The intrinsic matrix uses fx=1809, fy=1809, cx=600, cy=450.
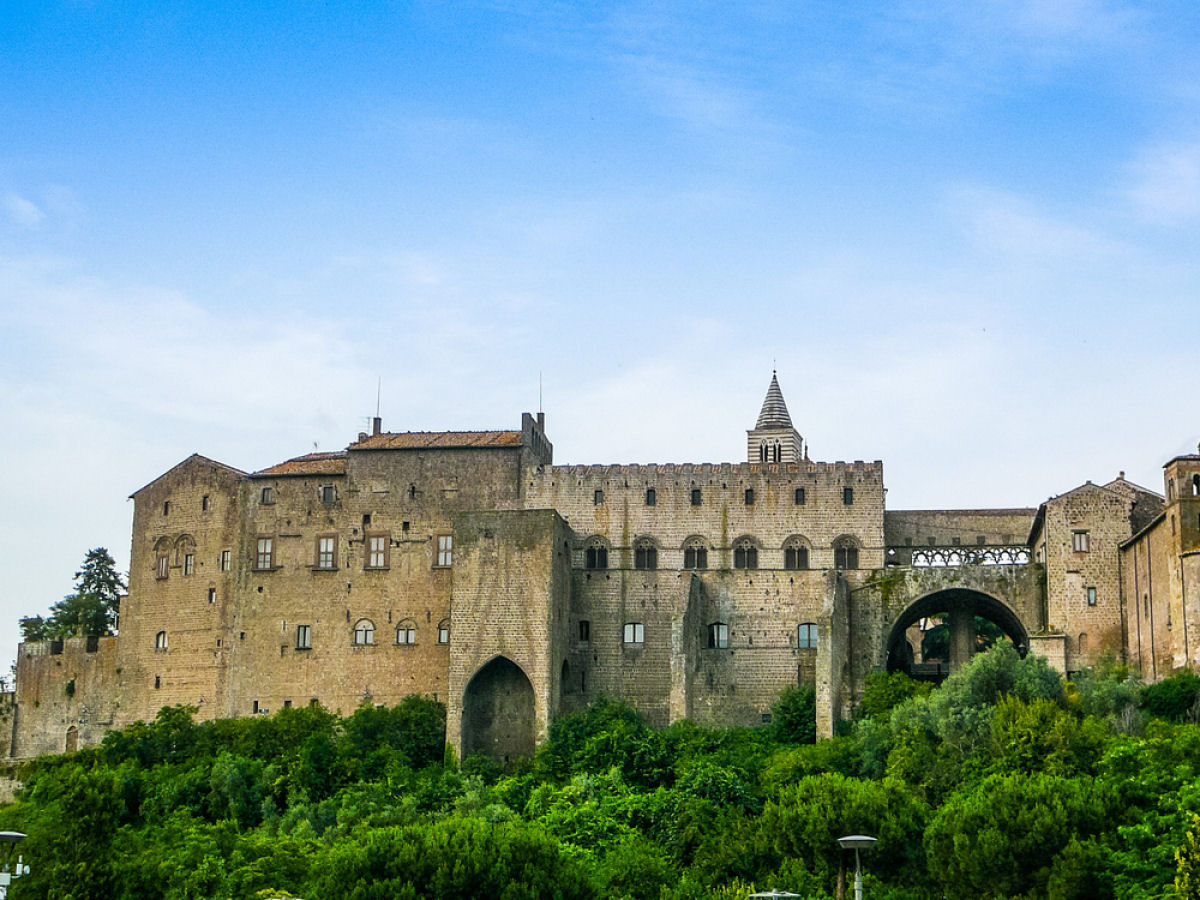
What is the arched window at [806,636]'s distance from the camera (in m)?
64.6

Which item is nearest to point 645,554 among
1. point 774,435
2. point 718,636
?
point 718,636

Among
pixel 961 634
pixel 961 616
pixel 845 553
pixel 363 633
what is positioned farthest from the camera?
pixel 845 553

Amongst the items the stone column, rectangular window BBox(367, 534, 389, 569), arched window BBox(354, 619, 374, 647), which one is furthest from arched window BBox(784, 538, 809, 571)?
arched window BBox(354, 619, 374, 647)

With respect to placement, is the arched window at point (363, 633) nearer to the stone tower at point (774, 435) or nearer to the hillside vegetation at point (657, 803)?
the hillside vegetation at point (657, 803)

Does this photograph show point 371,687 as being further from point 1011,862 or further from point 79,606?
point 1011,862

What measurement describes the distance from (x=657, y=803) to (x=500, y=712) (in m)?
9.83

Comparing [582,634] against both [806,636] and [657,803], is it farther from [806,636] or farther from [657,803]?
[657,803]

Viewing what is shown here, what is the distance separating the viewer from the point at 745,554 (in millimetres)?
67250

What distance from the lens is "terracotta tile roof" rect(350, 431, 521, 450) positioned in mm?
67812

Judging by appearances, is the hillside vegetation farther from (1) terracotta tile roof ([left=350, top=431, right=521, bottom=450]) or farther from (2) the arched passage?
(1) terracotta tile roof ([left=350, top=431, right=521, bottom=450])

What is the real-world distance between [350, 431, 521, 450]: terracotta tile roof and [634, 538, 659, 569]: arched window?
19.3 feet

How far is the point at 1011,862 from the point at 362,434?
114 ft

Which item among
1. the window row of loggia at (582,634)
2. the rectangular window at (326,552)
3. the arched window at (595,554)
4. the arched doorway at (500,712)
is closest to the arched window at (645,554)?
the arched window at (595,554)

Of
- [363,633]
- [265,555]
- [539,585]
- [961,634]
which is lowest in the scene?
[363,633]
